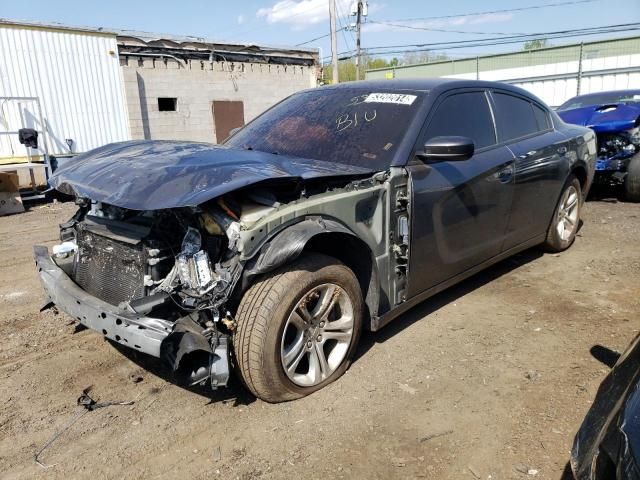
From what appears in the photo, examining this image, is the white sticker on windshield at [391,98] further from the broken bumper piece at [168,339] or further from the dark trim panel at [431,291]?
the broken bumper piece at [168,339]

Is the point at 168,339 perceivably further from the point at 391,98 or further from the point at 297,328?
the point at 391,98

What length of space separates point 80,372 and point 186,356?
1.11 m

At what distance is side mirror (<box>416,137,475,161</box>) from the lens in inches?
121

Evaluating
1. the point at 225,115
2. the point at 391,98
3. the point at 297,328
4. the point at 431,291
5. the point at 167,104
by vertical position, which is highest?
the point at 167,104

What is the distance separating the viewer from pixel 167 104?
15.3 m

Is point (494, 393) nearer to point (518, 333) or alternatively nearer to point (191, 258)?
point (518, 333)

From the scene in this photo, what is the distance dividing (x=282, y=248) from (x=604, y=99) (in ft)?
29.0

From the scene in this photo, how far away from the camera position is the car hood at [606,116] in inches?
295

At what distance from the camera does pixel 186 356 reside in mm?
2500

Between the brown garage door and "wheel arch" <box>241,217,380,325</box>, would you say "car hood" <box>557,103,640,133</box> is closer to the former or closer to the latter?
"wheel arch" <box>241,217,380,325</box>

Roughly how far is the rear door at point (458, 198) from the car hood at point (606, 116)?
15.3 feet

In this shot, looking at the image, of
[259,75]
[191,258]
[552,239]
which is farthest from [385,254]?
[259,75]

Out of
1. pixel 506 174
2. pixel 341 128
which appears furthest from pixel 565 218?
pixel 341 128

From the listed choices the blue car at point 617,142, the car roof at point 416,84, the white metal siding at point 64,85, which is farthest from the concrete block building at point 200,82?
the car roof at point 416,84
